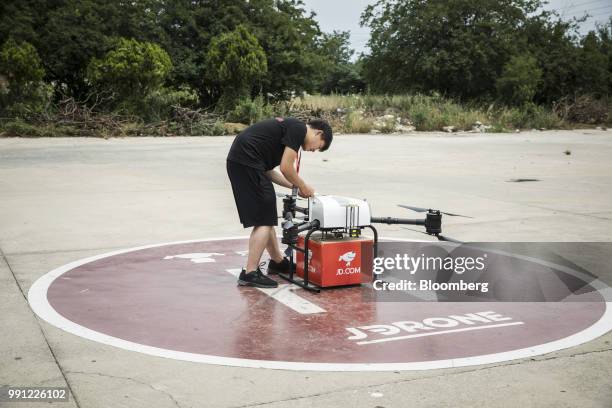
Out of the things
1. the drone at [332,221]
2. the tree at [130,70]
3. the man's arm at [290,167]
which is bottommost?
the drone at [332,221]

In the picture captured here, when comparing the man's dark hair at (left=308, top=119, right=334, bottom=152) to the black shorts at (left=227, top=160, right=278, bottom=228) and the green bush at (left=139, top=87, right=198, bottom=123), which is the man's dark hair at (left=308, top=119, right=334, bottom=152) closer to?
the black shorts at (left=227, top=160, right=278, bottom=228)

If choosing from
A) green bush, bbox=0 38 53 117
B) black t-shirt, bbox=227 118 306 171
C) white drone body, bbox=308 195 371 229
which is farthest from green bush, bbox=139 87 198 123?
white drone body, bbox=308 195 371 229

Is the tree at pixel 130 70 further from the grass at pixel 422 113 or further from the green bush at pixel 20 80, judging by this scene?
the grass at pixel 422 113

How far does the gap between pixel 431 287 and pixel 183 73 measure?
2536 centimetres

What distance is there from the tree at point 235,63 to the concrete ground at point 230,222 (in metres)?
5.96

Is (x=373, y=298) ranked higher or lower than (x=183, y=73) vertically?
lower

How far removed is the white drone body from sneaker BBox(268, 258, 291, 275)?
2.29ft

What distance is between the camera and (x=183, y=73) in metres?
30.0

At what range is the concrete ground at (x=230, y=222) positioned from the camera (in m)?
3.79

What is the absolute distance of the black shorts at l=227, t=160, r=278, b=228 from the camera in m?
6.03

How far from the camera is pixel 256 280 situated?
19.8 ft

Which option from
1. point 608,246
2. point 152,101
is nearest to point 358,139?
point 152,101

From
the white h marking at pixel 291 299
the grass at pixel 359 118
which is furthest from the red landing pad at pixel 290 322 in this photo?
the grass at pixel 359 118

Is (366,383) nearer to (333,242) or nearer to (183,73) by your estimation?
(333,242)
